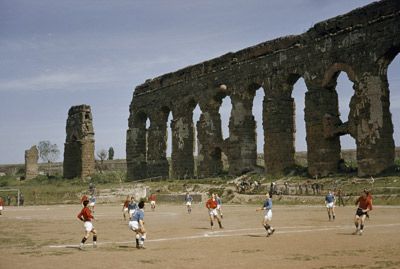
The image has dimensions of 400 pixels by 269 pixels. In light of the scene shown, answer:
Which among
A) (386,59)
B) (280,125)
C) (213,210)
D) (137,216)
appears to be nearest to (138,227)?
(137,216)

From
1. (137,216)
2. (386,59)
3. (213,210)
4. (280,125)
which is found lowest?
(213,210)

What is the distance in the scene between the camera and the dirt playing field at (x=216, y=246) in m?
9.51

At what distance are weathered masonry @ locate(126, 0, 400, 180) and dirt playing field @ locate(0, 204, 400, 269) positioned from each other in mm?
10411

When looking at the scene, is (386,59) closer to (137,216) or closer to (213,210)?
(213,210)

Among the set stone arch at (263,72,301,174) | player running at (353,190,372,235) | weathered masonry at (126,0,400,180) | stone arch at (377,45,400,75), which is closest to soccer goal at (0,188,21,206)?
weathered masonry at (126,0,400,180)

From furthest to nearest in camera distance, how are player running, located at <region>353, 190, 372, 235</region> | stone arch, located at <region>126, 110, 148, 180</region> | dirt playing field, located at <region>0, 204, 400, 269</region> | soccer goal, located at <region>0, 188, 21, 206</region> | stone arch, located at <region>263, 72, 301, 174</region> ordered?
1. stone arch, located at <region>126, 110, 148, 180</region>
2. soccer goal, located at <region>0, 188, 21, 206</region>
3. stone arch, located at <region>263, 72, 301, 174</region>
4. player running, located at <region>353, 190, 372, 235</region>
5. dirt playing field, located at <region>0, 204, 400, 269</region>

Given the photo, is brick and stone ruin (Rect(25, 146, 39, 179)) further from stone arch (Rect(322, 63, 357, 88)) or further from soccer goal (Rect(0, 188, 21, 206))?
stone arch (Rect(322, 63, 357, 88))

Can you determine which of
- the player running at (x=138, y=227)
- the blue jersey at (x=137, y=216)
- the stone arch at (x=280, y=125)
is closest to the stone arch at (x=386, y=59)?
the stone arch at (x=280, y=125)

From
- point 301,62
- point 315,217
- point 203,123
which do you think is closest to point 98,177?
point 203,123

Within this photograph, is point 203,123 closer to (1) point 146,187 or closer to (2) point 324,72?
(1) point 146,187

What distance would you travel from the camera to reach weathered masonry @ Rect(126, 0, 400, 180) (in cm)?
2685

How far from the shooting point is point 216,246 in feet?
39.4

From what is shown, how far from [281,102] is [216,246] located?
2177 cm

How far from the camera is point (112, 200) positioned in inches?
1484
